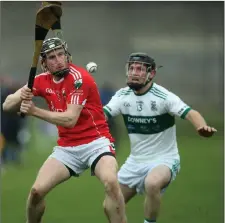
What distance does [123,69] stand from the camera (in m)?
22.2

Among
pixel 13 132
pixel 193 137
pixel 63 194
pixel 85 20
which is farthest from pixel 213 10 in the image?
pixel 63 194

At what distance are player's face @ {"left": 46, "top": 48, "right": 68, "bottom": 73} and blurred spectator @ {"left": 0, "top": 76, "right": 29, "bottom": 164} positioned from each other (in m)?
7.83

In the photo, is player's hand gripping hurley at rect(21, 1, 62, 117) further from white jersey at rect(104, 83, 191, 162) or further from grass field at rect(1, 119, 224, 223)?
grass field at rect(1, 119, 224, 223)

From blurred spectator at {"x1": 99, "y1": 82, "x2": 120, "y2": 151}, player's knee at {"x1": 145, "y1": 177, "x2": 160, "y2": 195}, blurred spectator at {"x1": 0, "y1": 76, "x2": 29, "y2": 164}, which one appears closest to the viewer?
player's knee at {"x1": 145, "y1": 177, "x2": 160, "y2": 195}

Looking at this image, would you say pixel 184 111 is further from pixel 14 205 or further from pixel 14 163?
pixel 14 163

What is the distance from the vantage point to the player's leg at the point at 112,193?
6.19 metres

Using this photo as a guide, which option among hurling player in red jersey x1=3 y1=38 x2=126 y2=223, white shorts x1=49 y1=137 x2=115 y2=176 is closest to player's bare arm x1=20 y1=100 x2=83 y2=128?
hurling player in red jersey x1=3 y1=38 x2=126 y2=223

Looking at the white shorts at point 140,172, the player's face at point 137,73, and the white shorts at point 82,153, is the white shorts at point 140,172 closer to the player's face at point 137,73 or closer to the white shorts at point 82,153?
the white shorts at point 82,153

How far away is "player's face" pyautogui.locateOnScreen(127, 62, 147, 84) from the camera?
23.7 ft

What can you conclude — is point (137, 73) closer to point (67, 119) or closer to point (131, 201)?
point (67, 119)

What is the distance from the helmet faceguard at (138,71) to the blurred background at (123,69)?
303 centimetres

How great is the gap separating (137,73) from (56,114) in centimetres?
124

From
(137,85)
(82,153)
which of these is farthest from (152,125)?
(82,153)

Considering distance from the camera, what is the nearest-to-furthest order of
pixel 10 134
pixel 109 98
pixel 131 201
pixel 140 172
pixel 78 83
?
pixel 78 83 < pixel 140 172 < pixel 131 201 < pixel 10 134 < pixel 109 98
